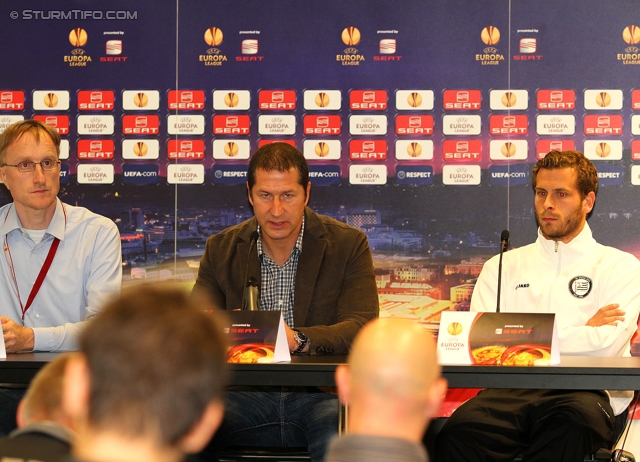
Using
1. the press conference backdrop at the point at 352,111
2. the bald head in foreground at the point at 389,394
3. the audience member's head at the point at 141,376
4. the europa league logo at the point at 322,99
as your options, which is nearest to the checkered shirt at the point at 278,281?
the press conference backdrop at the point at 352,111

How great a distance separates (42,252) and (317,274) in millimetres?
1230

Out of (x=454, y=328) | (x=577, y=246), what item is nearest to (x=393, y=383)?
(x=454, y=328)

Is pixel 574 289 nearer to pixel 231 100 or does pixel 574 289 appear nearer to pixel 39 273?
pixel 231 100

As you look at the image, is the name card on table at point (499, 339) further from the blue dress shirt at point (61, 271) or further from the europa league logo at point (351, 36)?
the europa league logo at point (351, 36)

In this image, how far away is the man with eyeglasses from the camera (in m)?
3.47

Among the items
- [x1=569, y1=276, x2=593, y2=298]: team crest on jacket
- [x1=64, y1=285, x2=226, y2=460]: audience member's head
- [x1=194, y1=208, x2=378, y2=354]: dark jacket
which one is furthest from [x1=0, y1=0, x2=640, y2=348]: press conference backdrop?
[x1=64, y1=285, x2=226, y2=460]: audience member's head

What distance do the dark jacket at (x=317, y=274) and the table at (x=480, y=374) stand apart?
26.6 inches

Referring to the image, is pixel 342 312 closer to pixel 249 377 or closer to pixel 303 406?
pixel 303 406

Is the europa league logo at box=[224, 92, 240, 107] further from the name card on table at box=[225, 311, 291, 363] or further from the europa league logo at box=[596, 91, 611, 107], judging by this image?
the name card on table at box=[225, 311, 291, 363]

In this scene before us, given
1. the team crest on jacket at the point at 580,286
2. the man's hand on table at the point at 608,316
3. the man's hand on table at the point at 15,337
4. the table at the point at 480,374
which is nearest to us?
the table at the point at 480,374

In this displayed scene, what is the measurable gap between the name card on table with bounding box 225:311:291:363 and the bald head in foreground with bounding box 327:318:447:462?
50.9 inches

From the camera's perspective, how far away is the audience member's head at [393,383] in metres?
1.28

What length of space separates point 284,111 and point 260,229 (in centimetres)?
137

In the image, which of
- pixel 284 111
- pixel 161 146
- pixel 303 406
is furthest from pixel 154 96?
pixel 303 406
